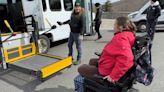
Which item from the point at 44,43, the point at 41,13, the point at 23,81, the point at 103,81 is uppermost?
the point at 41,13

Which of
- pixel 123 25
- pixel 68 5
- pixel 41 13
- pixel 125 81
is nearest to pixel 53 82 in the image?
pixel 125 81

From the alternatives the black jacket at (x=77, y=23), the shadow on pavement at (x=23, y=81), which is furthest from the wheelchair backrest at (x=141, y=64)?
the black jacket at (x=77, y=23)

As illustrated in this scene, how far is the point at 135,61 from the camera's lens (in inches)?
129

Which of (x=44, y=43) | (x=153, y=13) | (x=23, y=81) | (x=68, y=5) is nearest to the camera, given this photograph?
(x=23, y=81)

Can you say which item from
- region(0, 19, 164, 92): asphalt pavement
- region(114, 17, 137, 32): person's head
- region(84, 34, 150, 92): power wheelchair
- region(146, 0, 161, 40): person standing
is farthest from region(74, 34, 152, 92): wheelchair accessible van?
region(146, 0, 161, 40): person standing

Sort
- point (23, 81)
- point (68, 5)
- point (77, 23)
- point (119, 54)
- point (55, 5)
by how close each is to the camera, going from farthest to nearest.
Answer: point (68, 5) < point (55, 5) < point (77, 23) < point (23, 81) < point (119, 54)

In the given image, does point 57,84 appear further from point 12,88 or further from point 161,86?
point 161,86

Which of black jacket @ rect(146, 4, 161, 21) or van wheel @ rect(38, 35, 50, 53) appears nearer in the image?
black jacket @ rect(146, 4, 161, 21)

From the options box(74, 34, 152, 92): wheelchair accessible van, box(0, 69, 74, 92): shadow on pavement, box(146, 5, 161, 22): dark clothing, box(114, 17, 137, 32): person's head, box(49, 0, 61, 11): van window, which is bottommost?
box(0, 69, 74, 92): shadow on pavement

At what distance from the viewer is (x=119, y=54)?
10.3ft

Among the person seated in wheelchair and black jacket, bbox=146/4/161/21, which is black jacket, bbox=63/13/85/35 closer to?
black jacket, bbox=146/4/161/21

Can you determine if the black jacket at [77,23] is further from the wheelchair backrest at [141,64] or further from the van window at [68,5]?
the van window at [68,5]

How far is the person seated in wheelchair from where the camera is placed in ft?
10.3

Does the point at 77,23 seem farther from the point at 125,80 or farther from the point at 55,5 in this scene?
the point at 125,80
